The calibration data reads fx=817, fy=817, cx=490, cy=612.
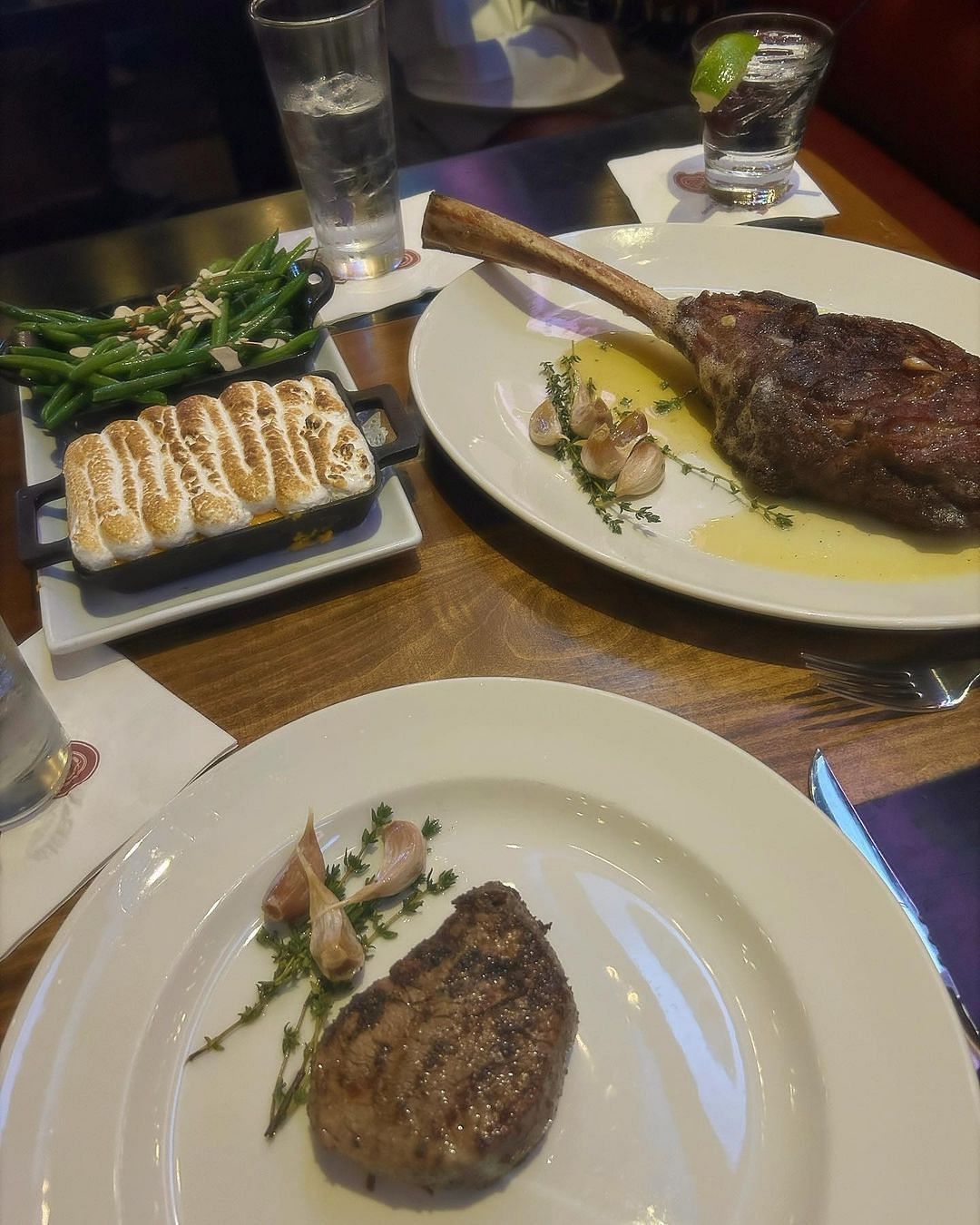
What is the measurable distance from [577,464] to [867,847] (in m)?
0.73

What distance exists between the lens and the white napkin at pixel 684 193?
1991 mm

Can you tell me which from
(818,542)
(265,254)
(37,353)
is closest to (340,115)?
(265,254)

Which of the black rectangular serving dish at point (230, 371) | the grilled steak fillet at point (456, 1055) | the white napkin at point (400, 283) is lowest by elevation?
the grilled steak fillet at point (456, 1055)

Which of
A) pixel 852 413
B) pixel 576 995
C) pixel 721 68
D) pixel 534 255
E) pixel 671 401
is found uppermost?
→ pixel 721 68

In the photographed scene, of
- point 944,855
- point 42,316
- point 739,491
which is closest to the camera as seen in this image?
point 944,855

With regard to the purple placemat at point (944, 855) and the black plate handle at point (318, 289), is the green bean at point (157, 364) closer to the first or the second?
the black plate handle at point (318, 289)

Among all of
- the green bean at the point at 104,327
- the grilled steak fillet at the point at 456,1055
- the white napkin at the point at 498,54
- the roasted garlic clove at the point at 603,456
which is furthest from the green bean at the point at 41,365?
the white napkin at the point at 498,54

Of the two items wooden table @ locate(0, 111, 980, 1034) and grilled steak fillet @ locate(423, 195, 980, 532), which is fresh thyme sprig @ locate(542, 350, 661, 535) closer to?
wooden table @ locate(0, 111, 980, 1034)

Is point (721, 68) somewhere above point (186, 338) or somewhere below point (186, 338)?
above

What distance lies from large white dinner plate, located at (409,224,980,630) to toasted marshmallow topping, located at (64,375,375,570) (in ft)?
0.66

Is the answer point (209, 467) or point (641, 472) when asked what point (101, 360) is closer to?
point (209, 467)

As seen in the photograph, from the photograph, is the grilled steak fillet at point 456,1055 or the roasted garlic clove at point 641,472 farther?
the roasted garlic clove at point 641,472

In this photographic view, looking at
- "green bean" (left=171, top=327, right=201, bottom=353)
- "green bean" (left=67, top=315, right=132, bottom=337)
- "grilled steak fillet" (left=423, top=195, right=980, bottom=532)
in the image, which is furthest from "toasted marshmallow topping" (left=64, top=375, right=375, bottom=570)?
"grilled steak fillet" (left=423, top=195, right=980, bottom=532)

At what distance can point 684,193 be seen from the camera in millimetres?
2057
